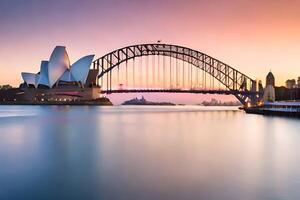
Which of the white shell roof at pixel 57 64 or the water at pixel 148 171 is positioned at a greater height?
the white shell roof at pixel 57 64

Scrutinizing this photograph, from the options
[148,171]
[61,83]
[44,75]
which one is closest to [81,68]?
[61,83]

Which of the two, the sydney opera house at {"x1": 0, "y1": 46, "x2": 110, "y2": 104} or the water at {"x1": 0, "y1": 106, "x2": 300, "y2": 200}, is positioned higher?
the sydney opera house at {"x1": 0, "y1": 46, "x2": 110, "y2": 104}

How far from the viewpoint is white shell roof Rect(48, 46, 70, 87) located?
11051 cm

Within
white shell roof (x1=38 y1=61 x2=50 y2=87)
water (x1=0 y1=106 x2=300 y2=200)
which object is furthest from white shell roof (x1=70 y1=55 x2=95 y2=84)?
water (x1=0 y1=106 x2=300 y2=200)

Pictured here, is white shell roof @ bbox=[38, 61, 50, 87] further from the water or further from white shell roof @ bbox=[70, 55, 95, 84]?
the water

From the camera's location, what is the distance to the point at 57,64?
376ft

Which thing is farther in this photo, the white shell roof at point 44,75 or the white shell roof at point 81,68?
the white shell roof at point 44,75

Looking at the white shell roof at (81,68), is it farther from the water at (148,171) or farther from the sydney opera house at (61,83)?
the water at (148,171)

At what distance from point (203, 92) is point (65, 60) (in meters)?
43.3

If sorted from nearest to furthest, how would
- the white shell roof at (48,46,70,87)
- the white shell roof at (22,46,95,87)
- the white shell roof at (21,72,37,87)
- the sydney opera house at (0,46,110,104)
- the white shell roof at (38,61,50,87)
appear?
the white shell roof at (48,46,70,87) → the white shell roof at (22,46,95,87) → the sydney opera house at (0,46,110,104) → the white shell roof at (38,61,50,87) → the white shell roof at (21,72,37,87)

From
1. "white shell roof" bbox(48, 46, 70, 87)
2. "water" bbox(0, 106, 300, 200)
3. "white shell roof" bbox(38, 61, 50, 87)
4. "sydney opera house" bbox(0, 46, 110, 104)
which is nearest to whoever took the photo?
"water" bbox(0, 106, 300, 200)

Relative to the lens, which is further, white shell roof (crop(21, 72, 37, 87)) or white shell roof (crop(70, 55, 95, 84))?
white shell roof (crop(21, 72, 37, 87))

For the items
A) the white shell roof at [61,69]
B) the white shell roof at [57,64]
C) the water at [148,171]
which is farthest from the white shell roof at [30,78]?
the water at [148,171]

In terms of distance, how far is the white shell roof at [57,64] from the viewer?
110506 mm
